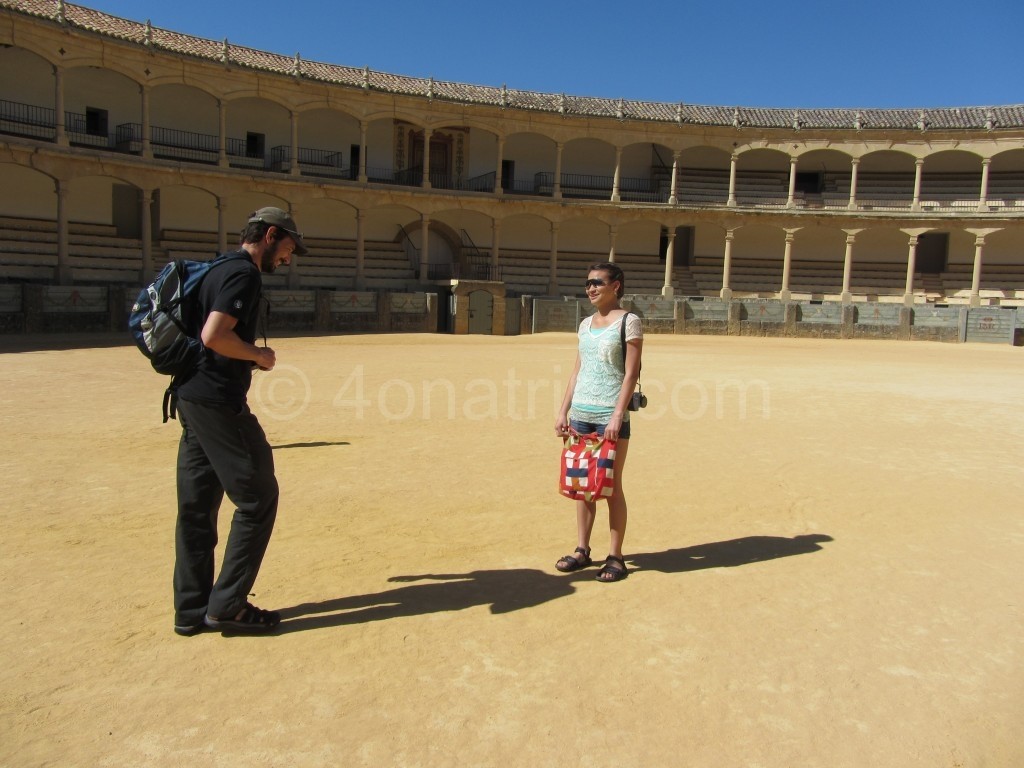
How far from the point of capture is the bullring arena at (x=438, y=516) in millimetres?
2906

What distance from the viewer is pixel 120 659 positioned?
128 inches

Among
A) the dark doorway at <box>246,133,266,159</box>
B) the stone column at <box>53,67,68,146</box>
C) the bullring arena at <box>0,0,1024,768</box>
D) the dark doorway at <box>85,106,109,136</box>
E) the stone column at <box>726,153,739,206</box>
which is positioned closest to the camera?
Answer: the bullring arena at <box>0,0,1024,768</box>

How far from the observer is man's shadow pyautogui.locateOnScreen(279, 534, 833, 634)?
3.80 m

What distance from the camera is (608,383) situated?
14.2 feet

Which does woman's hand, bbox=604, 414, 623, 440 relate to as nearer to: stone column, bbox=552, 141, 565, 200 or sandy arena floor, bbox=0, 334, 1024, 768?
sandy arena floor, bbox=0, 334, 1024, 768

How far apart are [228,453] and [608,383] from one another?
2009mm

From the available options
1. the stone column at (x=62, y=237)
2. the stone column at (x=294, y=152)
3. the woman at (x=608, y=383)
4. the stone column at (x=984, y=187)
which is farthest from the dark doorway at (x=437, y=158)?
the woman at (x=608, y=383)

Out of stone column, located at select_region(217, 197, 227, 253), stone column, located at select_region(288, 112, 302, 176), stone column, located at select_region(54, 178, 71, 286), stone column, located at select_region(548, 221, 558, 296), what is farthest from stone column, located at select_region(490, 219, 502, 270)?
stone column, located at select_region(54, 178, 71, 286)

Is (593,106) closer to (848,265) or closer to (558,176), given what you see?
(558,176)

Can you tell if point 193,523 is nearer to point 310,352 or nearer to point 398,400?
point 398,400

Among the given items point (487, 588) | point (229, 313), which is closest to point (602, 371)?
point (487, 588)

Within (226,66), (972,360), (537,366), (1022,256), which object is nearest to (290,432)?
(537,366)

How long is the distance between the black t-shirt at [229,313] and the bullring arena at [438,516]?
3.60 ft

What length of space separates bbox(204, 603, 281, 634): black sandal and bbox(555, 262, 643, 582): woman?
1634mm
